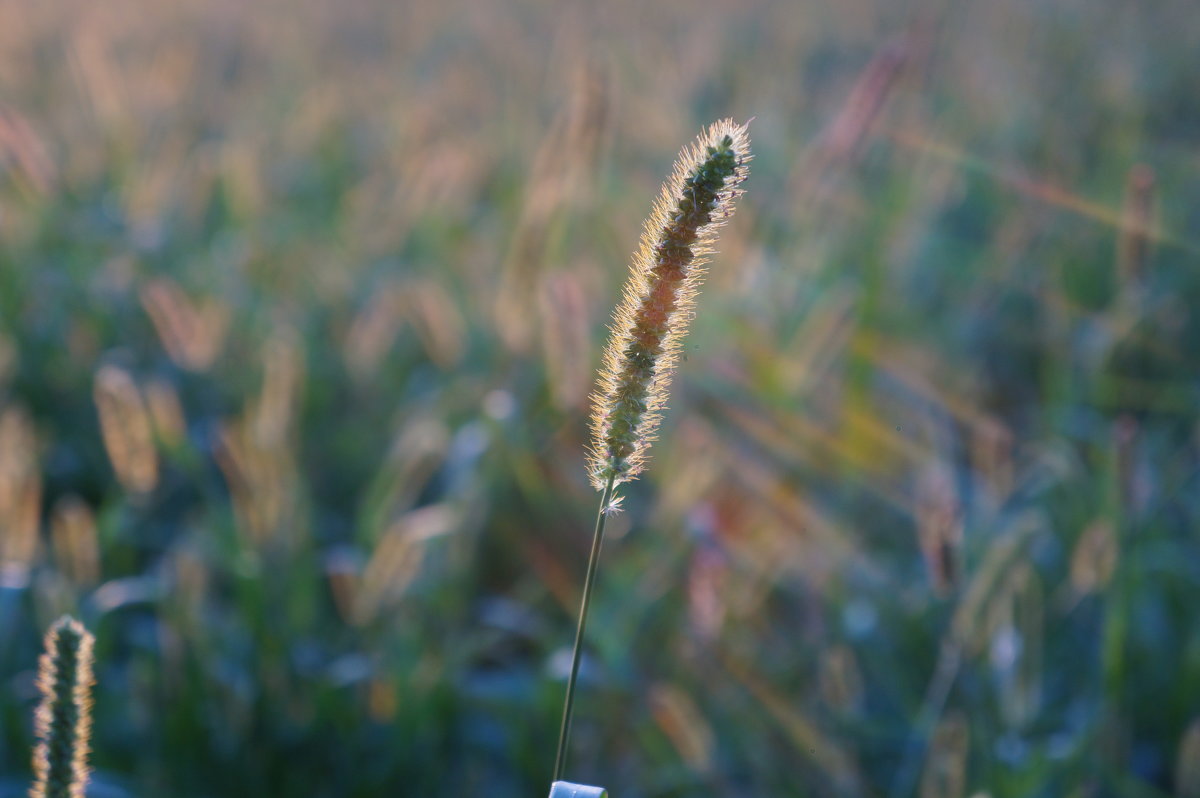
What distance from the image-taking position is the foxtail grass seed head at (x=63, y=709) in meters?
1.01

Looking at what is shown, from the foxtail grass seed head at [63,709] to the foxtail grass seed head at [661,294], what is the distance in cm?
56

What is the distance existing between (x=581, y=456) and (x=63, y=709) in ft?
7.91

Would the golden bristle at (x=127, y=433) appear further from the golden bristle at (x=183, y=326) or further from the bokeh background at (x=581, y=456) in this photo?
the golden bristle at (x=183, y=326)

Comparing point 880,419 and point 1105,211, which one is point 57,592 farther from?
point 1105,211

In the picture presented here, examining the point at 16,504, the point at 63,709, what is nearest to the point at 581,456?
the point at 16,504

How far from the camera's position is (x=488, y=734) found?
263cm

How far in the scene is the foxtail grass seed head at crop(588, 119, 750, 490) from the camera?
37.6 inches

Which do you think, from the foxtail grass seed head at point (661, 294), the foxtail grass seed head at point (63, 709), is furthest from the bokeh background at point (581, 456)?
the foxtail grass seed head at point (63, 709)

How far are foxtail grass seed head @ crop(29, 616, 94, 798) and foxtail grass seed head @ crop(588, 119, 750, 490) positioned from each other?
1.85 ft

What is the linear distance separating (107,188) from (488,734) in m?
4.18

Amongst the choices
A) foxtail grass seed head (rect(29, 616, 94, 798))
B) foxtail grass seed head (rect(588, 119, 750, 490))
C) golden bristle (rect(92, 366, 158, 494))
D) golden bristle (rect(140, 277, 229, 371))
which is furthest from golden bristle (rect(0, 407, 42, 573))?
foxtail grass seed head (rect(588, 119, 750, 490))

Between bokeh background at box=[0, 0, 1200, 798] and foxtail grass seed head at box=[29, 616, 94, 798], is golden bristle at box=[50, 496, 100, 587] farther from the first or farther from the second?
foxtail grass seed head at box=[29, 616, 94, 798]

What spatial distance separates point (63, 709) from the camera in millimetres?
1009

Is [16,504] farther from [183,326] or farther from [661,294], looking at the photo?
[661,294]
